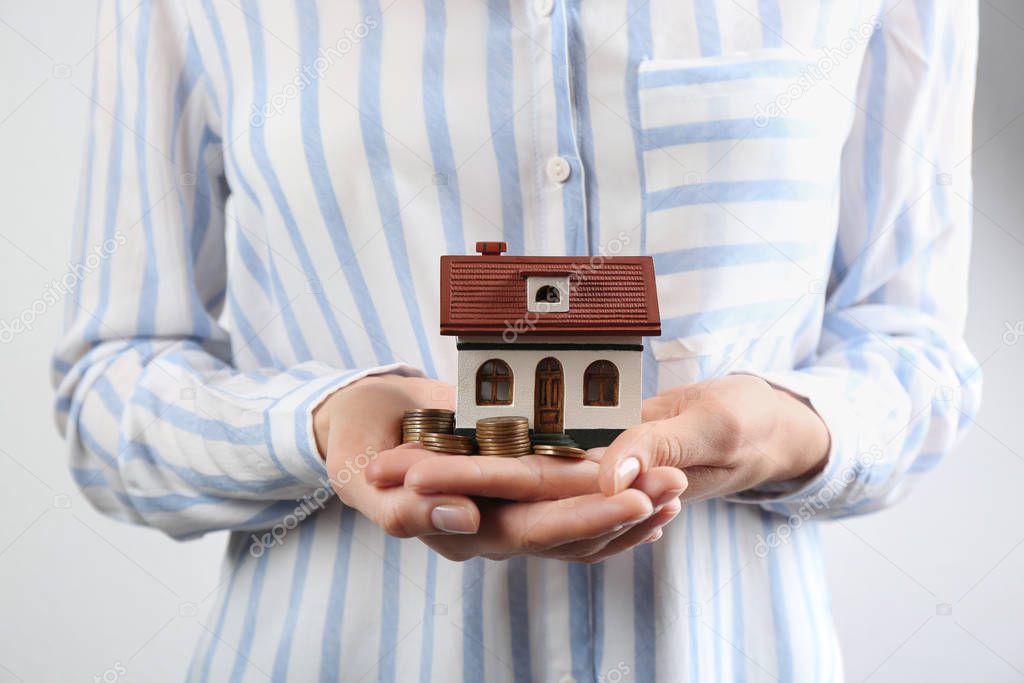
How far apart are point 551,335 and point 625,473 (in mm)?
239

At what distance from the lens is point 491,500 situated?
0.61 m

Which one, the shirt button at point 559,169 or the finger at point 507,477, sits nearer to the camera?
the finger at point 507,477

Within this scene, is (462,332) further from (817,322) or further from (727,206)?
(817,322)

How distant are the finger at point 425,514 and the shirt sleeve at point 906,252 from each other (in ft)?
1.27

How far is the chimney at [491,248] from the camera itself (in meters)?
0.73

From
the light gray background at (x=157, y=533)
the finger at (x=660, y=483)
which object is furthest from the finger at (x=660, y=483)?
the light gray background at (x=157, y=533)

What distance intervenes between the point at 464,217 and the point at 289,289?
0.66 feet

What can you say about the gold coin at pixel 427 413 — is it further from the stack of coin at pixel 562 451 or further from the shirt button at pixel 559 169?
the shirt button at pixel 559 169

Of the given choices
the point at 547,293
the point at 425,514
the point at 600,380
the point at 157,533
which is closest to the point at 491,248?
the point at 547,293

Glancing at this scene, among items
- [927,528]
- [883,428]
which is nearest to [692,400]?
[883,428]

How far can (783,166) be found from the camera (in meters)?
0.81

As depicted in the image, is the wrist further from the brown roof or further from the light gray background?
the light gray background

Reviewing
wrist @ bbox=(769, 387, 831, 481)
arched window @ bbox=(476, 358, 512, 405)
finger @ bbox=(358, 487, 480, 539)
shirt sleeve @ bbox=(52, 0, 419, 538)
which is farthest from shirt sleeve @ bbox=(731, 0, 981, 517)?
shirt sleeve @ bbox=(52, 0, 419, 538)

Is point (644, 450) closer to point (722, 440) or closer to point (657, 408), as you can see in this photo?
point (722, 440)
